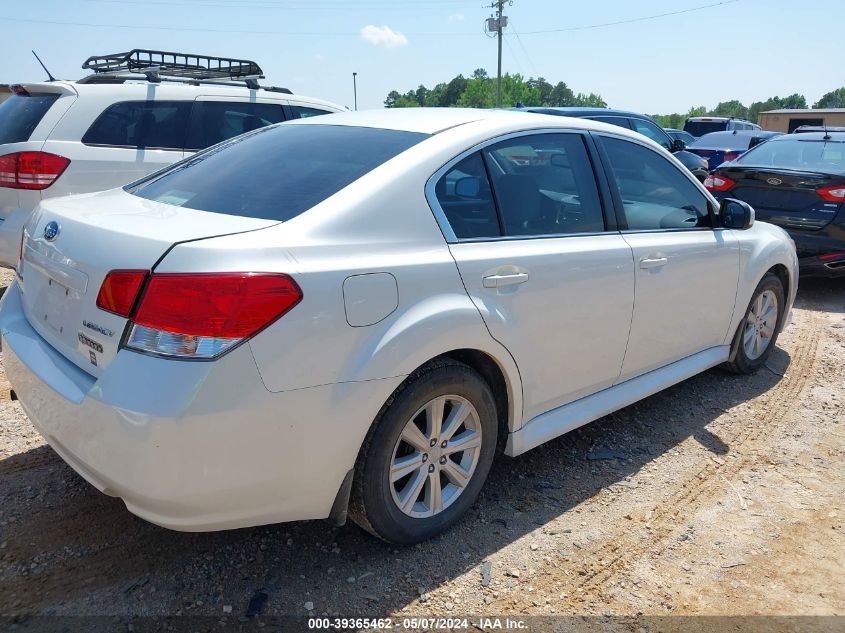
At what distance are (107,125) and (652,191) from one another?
14.4 feet

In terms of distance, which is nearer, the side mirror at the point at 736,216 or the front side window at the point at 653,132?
the side mirror at the point at 736,216

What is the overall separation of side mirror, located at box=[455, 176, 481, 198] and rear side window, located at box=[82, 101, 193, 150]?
160 inches

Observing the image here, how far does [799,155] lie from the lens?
789cm

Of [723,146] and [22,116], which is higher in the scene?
[22,116]

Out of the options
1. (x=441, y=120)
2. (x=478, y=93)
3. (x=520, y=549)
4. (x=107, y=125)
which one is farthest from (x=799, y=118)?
(x=478, y=93)

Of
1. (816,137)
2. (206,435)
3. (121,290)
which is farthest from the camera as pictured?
(816,137)

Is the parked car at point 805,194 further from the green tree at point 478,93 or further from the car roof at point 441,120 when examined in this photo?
the green tree at point 478,93

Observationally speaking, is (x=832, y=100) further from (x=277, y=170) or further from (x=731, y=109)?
(x=277, y=170)

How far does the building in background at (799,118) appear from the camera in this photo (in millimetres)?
32469

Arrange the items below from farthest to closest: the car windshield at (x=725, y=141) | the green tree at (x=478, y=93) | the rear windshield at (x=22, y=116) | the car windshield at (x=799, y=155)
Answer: the green tree at (x=478, y=93) → the car windshield at (x=725, y=141) → the car windshield at (x=799, y=155) → the rear windshield at (x=22, y=116)

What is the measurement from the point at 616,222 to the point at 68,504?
111 inches

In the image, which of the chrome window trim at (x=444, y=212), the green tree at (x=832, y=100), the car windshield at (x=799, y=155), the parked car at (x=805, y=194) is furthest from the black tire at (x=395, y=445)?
the green tree at (x=832, y=100)

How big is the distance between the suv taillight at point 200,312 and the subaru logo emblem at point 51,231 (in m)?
0.69

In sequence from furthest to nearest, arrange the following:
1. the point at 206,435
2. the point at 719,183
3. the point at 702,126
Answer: the point at 702,126 < the point at 719,183 < the point at 206,435
